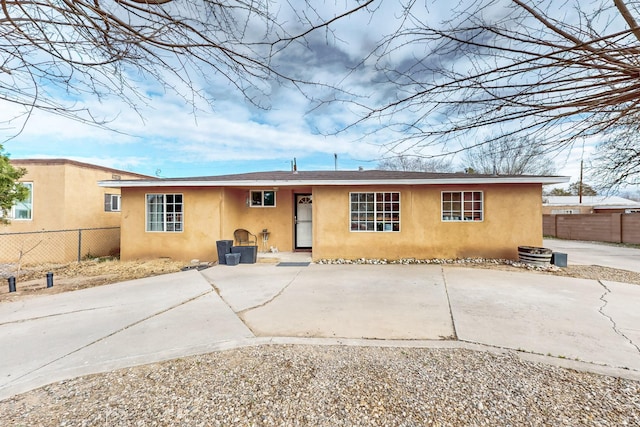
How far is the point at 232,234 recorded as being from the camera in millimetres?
9406

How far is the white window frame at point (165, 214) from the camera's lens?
8.95 m

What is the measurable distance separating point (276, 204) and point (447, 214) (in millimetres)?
5677

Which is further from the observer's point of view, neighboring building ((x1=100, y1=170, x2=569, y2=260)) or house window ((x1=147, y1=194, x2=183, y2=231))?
house window ((x1=147, y1=194, x2=183, y2=231))

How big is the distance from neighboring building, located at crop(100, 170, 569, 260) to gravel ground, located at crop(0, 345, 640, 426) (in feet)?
19.0

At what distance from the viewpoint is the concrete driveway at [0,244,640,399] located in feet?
9.46

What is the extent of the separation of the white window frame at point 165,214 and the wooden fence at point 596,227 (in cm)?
2107

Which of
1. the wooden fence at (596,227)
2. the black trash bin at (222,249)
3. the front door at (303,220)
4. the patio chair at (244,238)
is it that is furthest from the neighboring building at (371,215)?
the wooden fence at (596,227)

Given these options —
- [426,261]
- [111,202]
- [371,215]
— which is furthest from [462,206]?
[111,202]

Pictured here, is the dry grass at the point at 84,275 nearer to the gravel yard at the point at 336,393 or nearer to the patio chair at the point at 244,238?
the patio chair at the point at 244,238

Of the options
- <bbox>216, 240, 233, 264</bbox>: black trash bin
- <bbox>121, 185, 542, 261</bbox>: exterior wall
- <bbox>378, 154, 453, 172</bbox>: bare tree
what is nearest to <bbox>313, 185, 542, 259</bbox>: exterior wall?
<bbox>121, 185, 542, 261</bbox>: exterior wall

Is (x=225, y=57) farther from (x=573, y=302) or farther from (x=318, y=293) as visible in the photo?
(x=573, y=302)

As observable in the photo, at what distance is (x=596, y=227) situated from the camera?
15734mm

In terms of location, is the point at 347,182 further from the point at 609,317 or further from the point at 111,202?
the point at 111,202

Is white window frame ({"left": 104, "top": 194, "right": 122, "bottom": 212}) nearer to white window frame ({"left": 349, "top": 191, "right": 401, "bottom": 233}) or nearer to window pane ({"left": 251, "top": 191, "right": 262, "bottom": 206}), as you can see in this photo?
window pane ({"left": 251, "top": 191, "right": 262, "bottom": 206})
